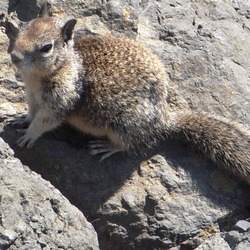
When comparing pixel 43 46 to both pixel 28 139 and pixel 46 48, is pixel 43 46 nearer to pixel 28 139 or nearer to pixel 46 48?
pixel 46 48

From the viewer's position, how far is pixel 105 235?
216 inches

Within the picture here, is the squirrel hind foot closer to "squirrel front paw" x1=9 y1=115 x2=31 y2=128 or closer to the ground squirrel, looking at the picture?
the ground squirrel

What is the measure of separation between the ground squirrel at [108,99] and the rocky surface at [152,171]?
14 cm

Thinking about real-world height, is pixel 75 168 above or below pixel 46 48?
below

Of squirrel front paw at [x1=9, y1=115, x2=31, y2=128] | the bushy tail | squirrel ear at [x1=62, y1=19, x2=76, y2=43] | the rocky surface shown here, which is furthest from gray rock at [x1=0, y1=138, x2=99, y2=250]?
the bushy tail

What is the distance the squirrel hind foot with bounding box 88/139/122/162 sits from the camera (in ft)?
18.6

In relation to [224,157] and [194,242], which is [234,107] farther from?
[194,242]

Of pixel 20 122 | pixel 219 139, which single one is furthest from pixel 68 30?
pixel 219 139

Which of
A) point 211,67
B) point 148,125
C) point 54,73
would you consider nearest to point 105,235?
point 148,125

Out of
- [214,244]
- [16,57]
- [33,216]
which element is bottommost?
[214,244]

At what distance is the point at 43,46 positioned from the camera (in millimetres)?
5285

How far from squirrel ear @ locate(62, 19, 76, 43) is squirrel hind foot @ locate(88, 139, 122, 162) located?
2.85 ft

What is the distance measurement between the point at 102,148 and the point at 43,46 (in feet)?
3.23

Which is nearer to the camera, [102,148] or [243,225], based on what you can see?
[243,225]
